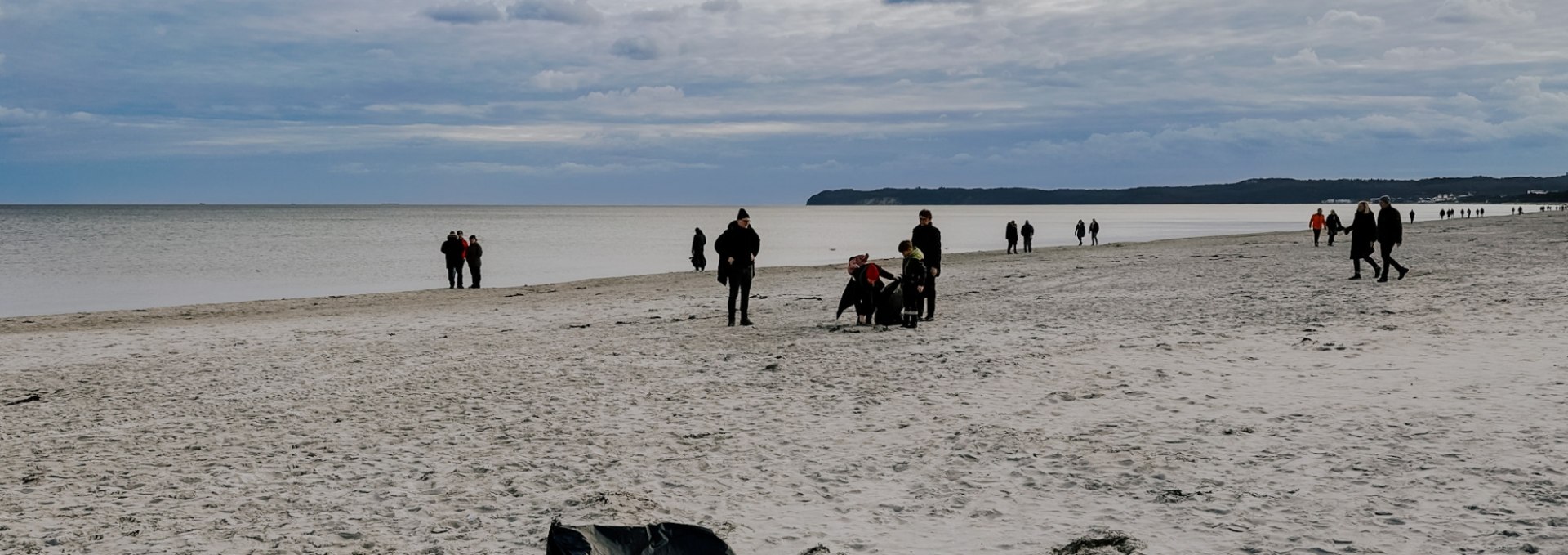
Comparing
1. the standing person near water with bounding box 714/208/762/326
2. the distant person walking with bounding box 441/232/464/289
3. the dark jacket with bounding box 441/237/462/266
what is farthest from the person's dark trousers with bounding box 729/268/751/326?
the dark jacket with bounding box 441/237/462/266

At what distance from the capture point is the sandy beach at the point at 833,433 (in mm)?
5859

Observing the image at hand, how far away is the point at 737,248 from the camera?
14906mm

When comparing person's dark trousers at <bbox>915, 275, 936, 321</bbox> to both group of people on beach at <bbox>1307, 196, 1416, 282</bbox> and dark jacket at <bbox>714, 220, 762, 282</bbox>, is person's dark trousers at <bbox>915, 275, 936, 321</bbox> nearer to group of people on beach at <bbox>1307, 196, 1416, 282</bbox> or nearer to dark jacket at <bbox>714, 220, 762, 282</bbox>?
dark jacket at <bbox>714, 220, 762, 282</bbox>

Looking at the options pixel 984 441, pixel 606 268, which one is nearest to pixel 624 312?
pixel 984 441

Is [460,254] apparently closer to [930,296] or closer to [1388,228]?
[930,296]

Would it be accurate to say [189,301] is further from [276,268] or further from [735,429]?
[735,429]

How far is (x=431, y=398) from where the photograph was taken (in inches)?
397

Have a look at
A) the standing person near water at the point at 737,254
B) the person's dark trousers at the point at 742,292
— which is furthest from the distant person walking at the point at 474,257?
the standing person near water at the point at 737,254

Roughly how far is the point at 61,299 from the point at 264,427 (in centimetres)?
2680

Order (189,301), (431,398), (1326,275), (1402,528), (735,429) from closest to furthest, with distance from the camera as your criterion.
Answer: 1. (1402,528)
2. (735,429)
3. (431,398)
4. (1326,275)
5. (189,301)

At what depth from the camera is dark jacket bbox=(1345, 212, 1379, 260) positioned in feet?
64.7

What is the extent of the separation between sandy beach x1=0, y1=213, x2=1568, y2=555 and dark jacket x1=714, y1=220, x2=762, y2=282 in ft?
3.05

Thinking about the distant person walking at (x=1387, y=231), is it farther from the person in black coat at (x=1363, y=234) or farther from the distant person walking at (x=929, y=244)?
the distant person walking at (x=929, y=244)

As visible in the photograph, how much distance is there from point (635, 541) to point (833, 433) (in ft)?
12.1
